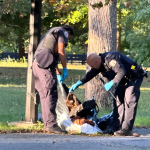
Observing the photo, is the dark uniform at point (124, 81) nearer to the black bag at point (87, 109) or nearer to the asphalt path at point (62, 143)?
the black bag at point (87, 109)

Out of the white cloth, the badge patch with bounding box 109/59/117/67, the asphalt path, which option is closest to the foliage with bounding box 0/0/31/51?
the white cloth

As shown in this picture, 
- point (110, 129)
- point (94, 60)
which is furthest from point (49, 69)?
point (110, 129)

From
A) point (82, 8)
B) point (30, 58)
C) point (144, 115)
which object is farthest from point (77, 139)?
point (82, 8)

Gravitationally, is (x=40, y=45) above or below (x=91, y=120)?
above

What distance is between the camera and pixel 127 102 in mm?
6270

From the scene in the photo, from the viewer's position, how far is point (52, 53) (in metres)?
6.01

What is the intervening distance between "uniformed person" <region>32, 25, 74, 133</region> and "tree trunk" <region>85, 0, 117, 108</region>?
369 cm

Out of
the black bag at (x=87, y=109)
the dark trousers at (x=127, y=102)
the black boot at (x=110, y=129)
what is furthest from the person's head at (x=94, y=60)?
the black boot at (x=110, y=129)

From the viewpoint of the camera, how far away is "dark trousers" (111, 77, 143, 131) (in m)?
6.25

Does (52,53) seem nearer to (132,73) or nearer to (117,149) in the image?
(132,73)

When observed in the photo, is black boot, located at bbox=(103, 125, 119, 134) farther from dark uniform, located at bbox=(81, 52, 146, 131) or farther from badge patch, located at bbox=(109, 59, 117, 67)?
badge patch, located at bbox=(109, 59, 117, 67)

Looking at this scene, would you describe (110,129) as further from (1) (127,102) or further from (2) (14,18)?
(2) (14,18)

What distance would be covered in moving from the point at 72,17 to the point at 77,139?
1933 cm

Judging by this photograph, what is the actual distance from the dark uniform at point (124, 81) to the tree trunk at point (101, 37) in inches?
124
